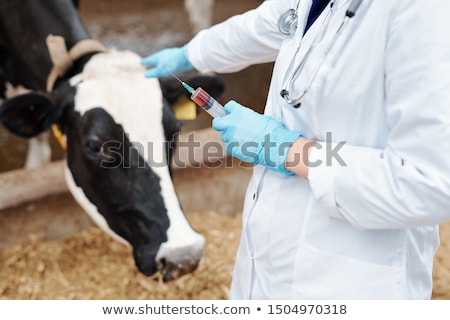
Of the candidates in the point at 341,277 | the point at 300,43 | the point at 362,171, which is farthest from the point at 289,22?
the point at 341,277

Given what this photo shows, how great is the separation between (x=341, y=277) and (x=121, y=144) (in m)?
0.76

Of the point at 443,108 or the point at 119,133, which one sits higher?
the point at 443,108

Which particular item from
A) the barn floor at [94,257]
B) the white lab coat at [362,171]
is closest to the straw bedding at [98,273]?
the barn floor at [94,257]

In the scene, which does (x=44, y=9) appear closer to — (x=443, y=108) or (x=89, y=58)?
(x=89, y=58)

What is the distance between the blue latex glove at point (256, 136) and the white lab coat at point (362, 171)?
0.14ft

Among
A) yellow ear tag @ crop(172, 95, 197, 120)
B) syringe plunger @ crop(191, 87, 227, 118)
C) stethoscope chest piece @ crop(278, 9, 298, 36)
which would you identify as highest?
stethoscope chest piece @ crop(278, 9, 298, 36)

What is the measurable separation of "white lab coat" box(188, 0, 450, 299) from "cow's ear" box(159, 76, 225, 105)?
555 millimetres

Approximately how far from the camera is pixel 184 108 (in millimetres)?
1812

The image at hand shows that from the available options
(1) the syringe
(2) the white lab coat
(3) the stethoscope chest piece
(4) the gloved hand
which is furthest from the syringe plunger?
(4) the gloved hand

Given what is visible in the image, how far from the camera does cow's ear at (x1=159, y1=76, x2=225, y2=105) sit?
174cm

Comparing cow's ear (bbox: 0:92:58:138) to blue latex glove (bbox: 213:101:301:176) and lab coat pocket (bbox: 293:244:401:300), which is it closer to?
blue latex glove (bbox: 213:101:301:176)

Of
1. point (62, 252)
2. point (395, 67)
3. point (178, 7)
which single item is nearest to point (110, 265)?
point (62, 252)

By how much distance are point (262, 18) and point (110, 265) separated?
3.90ft
